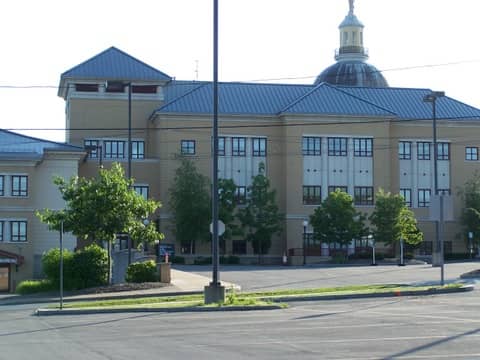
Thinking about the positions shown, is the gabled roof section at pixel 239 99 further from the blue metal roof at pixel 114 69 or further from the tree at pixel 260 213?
the tree at pixel 260 213

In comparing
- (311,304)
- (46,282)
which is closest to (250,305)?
(311,304)

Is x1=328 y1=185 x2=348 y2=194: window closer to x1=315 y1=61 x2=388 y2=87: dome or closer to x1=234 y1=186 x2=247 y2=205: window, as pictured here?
x1=234 y1=186 x2=247 y2=205: window

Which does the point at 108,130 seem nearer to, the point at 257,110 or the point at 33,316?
the point at 257,110

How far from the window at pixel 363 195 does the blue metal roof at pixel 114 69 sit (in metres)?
18.1

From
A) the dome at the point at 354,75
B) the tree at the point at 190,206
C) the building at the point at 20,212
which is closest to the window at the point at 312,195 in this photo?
the tree at the point at 190,206

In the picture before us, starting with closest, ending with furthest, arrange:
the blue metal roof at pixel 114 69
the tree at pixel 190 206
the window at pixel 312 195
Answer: the tree at pixel 190 206 < the blue metal roof at pixel 114 69 < the window at pixel 312 195

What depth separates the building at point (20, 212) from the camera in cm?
5588

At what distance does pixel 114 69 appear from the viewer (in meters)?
71.8

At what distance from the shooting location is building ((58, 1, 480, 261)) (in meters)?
69.9

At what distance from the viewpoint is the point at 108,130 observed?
7044 cm

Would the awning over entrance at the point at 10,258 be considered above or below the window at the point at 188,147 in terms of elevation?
below

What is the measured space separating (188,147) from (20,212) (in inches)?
673

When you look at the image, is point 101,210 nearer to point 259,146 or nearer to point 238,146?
point 238,146

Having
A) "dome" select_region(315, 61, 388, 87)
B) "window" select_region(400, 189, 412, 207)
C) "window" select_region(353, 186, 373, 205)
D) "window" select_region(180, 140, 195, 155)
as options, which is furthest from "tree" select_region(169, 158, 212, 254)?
"dome" select_region(315, 61, 388, 87)
